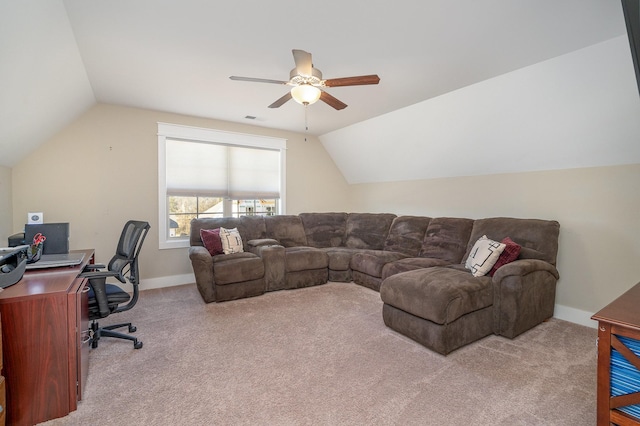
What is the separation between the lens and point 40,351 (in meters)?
1.63

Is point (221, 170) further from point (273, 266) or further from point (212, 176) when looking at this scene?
point (273, 266)

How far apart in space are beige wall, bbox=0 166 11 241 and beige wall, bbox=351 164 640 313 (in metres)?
5.65

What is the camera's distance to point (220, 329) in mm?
2857

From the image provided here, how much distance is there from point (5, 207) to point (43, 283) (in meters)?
2.16

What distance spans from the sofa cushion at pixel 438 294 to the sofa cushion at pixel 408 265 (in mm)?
686

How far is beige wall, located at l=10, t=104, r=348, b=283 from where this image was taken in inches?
138

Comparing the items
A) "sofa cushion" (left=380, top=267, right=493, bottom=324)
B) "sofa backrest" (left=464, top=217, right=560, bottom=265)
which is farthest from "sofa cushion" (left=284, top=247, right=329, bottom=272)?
"sofa backrest" (left=464, top=217, right=560, bottom=265)

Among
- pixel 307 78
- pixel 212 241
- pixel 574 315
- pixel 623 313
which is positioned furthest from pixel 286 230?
pixel 623 313

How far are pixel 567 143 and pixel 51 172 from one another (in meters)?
5.94

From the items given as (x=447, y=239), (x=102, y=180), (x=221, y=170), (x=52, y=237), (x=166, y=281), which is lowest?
(x=166, y=281)

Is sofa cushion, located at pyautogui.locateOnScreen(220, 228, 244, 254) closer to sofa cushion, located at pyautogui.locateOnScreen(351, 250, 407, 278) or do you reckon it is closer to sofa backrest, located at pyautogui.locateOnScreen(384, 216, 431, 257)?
sofa cushion, located at pyautogui.locateOnScreen(351, 250, 407, 278)

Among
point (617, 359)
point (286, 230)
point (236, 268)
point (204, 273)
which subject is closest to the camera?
point (617, 359)

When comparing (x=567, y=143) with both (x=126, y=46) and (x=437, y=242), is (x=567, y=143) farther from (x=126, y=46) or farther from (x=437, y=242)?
(x=126, y=46)

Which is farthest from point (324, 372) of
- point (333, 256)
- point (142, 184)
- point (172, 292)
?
point (142, 184)
